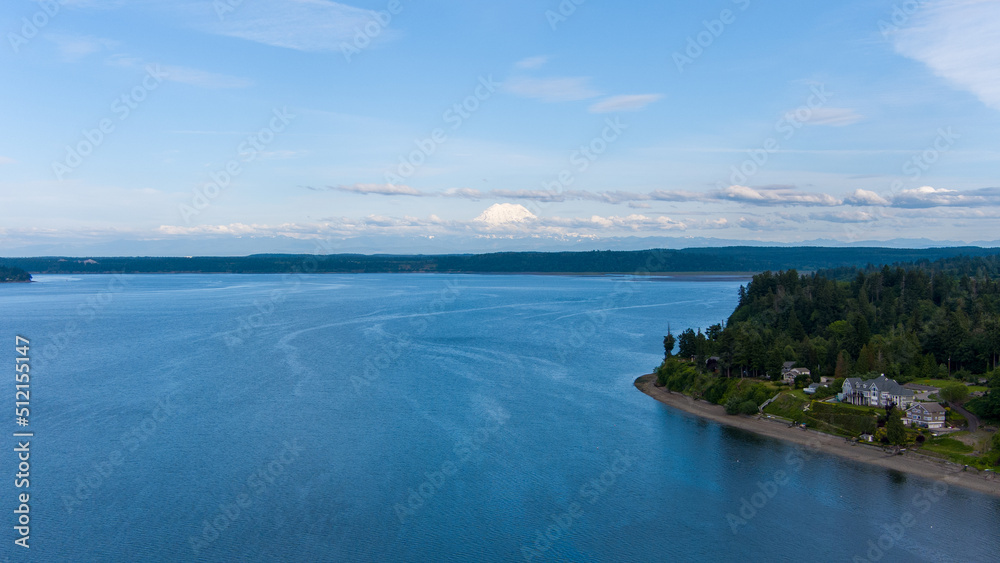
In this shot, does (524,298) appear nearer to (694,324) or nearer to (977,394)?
(694,324)

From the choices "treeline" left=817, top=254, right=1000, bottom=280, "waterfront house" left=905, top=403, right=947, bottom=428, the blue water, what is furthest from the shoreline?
"treeline" left=817, top=254, right=1000, bottom=280

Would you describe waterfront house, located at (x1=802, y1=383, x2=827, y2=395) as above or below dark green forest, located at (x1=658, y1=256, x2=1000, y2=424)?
below

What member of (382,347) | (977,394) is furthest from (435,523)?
(382,347)

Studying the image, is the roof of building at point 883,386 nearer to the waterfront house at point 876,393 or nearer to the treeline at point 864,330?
the waterfront house at point 876,393

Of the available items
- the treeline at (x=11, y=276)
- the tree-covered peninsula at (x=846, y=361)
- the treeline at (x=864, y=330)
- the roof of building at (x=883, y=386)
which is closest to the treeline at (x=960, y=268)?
the treeline at (x=864, y=330)

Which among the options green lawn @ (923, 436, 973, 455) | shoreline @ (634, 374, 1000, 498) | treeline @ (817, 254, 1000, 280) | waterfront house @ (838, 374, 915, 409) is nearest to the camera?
shoreline @ (634, 374, 1000, 498)

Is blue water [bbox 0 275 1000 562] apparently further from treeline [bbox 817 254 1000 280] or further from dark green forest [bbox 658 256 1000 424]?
treeline [bbox 817 254 1000 280]

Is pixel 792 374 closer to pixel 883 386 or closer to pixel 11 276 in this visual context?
pixel 883 386
